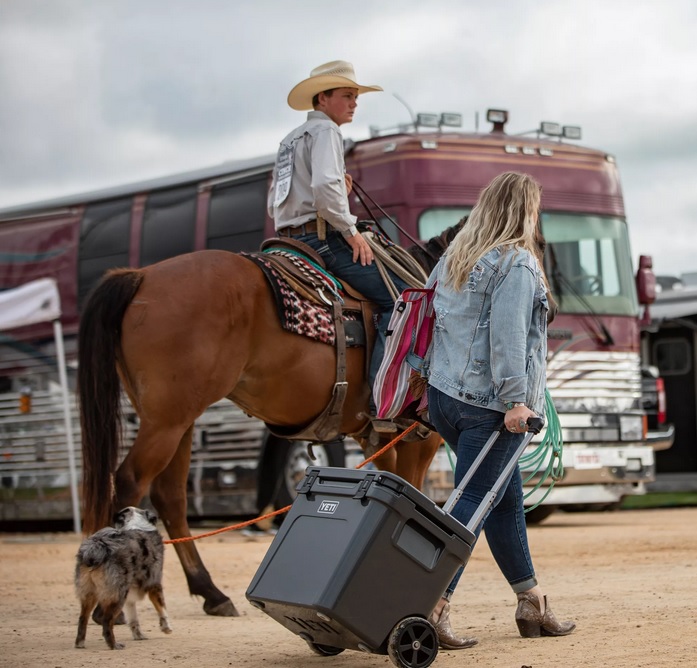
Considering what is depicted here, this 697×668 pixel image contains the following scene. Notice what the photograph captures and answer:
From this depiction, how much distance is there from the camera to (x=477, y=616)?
274 inches

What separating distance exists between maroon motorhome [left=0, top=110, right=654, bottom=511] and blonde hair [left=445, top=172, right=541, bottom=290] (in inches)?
236

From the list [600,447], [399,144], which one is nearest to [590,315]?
[600,447]

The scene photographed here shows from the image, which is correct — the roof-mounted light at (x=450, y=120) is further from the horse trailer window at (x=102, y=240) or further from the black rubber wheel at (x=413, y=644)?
the black rubber wheel at (x=413, y=644)

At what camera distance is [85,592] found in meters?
6.13

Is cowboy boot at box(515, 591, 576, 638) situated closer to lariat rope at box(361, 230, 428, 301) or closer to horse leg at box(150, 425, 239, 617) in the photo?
horse leg at box(150, 425, 239, 617)

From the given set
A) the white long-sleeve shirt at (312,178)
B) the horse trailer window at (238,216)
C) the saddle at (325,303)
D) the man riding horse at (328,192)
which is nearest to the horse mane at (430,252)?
the man riding horse at (328,192)

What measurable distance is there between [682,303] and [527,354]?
15.5 metres

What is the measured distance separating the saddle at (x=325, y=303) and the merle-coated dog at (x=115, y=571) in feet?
5.22

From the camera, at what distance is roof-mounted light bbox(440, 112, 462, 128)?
12836mm

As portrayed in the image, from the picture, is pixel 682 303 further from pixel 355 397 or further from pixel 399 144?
pixel 355 397

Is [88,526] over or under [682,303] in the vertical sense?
under

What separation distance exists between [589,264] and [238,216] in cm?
367

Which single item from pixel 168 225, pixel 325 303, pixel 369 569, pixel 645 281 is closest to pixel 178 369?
pixel 325 303

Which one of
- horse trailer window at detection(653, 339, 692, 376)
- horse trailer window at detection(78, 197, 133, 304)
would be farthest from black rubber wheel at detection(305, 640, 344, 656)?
horse trailer window at detection(653, 339, 692, 376)
